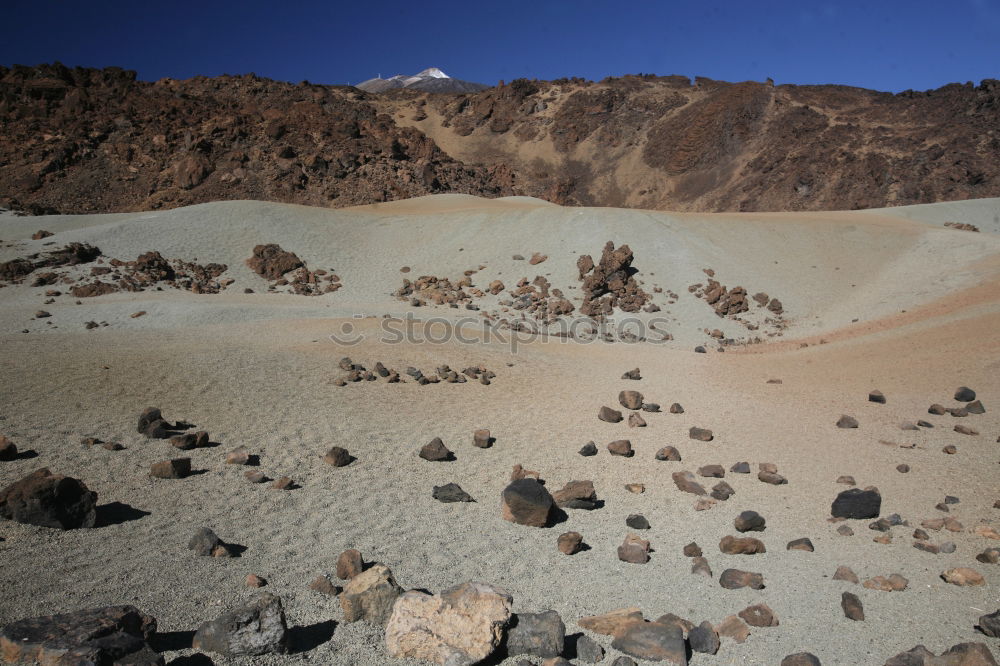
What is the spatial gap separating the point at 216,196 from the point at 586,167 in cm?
3387

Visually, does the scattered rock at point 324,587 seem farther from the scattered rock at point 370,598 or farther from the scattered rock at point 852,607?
the scattered rock at point 852,607

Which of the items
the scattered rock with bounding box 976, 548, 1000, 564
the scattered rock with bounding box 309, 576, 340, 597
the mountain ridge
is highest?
the mountain ridge

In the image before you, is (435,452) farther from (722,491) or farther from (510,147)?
(510,147)

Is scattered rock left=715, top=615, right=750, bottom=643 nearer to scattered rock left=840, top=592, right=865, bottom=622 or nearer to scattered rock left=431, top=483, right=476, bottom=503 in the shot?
scattered rock left=840, top=592, right=865, bottom=622

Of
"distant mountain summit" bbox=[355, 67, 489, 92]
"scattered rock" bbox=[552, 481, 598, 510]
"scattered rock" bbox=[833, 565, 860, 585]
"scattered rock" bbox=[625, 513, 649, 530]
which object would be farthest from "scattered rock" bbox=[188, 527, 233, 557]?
"distant mountain summit" bbox=[355, 67, 489, 92]

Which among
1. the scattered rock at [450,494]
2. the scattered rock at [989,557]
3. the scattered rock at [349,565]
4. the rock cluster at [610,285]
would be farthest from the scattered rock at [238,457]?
the rock cluster at [610,285]

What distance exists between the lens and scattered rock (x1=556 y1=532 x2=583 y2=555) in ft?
15.9

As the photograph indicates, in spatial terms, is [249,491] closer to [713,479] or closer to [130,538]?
[130,538]

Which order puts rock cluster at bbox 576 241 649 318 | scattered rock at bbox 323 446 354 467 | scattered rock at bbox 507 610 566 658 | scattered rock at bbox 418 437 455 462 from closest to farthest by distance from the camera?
scattered rock at bbox 507 610 566 658 → scattered rock at bbox 323 446 354 467 → scattered rock at bbox 418 437 455 462 → rock cluster at bbox 576 241 649 318

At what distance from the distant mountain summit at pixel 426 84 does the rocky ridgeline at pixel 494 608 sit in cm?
11968

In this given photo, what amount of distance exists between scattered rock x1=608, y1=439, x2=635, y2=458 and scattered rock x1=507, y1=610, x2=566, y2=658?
3.91 meters

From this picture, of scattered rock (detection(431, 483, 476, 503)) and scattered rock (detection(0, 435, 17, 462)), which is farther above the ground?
scattered rock (detection(0, 435, 17, 462))

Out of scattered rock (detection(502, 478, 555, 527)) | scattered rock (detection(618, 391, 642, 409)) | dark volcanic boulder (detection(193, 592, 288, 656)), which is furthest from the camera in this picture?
scattered rock (detection(618, 391, 642, 409))

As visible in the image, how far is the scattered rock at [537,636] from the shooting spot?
335 centimetres
